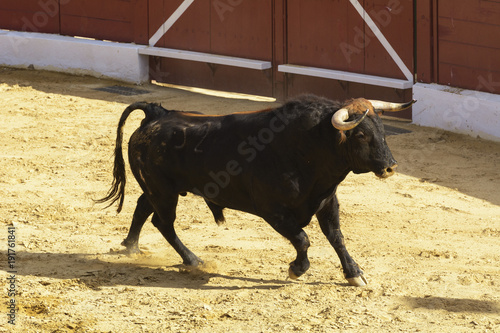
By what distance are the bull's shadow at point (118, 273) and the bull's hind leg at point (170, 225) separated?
0.07 metres

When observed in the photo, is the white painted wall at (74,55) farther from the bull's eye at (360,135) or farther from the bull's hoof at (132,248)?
the bull's eye at (360,135)

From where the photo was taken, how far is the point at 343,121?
4371 millimetres

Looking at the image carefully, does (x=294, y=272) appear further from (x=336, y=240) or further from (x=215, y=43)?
(x=215, y=43)

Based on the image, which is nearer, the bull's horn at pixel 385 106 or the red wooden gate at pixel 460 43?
the bull's horn at pixel 385 106

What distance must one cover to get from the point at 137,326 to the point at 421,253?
196 centimetres

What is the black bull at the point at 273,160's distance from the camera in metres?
4.46

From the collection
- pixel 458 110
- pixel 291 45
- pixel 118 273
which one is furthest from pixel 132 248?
pixel 291 45

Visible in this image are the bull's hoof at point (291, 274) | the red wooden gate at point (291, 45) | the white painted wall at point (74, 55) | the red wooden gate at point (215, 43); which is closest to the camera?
the bull's hoof at point (291, 274)

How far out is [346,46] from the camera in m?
9.34

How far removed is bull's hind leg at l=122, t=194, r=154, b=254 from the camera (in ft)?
17.7

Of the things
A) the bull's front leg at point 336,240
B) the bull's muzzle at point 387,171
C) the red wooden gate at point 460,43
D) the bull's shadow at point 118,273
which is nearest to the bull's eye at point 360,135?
the bull's muzzle at point 387,171

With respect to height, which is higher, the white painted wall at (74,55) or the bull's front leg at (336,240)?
the white painted wall at (74,55)

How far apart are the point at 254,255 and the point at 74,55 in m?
7.06

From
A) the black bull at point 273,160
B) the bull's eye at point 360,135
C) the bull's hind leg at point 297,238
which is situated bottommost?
the bull's hind leg at point 297,238
